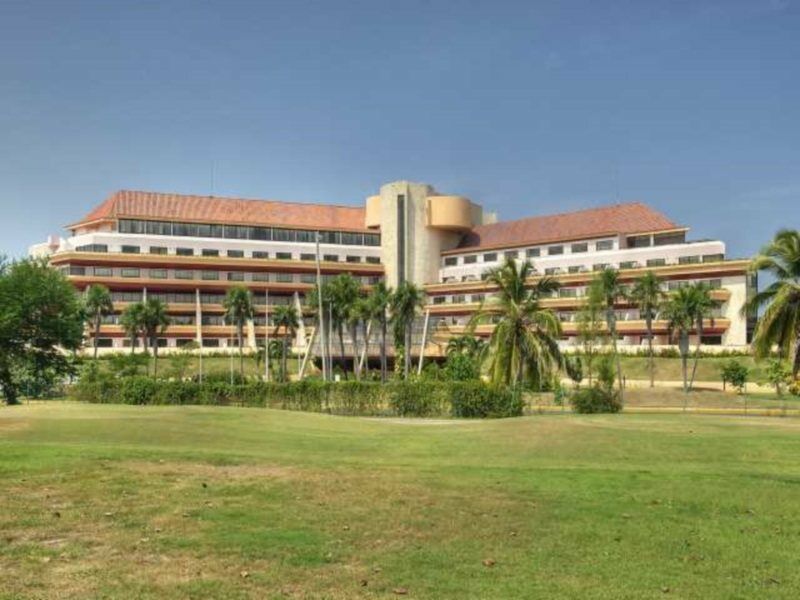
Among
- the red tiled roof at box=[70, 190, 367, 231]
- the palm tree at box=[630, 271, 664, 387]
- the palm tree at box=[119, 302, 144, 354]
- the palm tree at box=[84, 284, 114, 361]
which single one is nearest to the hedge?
the palm tree at box=[119, 302, 144, 354]

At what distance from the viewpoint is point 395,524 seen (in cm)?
1374

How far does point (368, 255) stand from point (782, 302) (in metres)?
103

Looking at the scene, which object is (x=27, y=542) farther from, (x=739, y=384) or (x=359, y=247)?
(x=359, y=247)

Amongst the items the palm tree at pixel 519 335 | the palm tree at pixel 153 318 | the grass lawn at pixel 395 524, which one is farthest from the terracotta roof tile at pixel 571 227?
the grass lawn at pixel 395 524

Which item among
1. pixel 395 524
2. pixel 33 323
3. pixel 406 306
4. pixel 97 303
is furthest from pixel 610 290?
pixel 395 524

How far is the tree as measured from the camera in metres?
65.6

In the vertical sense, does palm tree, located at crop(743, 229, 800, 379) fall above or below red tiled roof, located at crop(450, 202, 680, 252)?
below

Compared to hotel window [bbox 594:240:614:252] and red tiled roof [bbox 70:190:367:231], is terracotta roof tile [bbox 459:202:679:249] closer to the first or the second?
hotel window [bbox 594:240:614:252]

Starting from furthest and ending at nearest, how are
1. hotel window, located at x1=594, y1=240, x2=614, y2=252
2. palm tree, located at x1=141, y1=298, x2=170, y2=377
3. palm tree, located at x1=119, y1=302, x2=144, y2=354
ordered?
hotel window, located at x1=594, y1=240, x2=614, y2=252 → palm tree, located at x1=141, y1=298, x2=170, y2=377 → palm tree, located at x1=119, y1=302, x2=144, y2=354

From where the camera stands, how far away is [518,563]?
37.3ft

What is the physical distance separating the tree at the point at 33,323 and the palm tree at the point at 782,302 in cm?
5452

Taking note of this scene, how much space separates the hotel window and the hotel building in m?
0.20

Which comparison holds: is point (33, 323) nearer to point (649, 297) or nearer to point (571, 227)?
point (649, 297)

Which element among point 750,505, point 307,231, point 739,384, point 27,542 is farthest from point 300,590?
point 307,231
